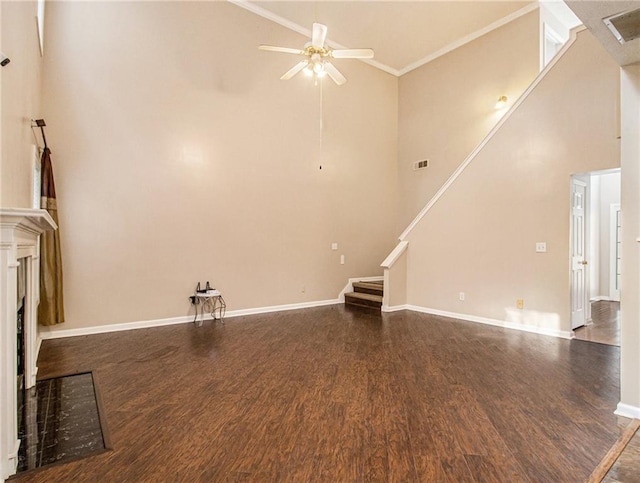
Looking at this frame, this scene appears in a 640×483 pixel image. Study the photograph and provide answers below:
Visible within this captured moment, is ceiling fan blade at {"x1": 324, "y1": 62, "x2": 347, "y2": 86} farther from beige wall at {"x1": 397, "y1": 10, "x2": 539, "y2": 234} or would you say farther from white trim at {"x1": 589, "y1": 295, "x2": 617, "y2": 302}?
white trim at {"x1": 589, "y1": 295, "x2": 617, "y2": 302}

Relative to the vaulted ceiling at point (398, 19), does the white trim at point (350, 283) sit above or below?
below

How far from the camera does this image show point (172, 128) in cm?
509

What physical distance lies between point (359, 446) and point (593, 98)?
15.3ft

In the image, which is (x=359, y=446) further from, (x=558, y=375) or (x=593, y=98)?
(x=593, y=98)

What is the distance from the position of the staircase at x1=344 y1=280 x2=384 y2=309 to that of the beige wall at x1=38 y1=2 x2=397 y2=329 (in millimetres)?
325

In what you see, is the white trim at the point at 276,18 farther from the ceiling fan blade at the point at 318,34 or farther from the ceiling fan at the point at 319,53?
the ceiling fan blade at the point at 318,34

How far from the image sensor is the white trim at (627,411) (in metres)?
2.37

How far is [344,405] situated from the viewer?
8.34 feet

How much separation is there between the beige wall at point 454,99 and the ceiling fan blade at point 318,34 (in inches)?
147

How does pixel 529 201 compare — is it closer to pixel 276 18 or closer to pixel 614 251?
pixel 614 251

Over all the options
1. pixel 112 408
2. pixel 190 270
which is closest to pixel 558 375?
pixel 112 408

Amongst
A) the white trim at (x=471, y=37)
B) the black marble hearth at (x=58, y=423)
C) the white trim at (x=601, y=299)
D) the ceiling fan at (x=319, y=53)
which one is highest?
the white trim at (x=471, y=37)

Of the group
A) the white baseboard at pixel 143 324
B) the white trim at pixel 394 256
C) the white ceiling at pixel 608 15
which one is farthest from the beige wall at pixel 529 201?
the white baseboard at pixel 143 324

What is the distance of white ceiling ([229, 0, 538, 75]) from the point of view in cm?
579
